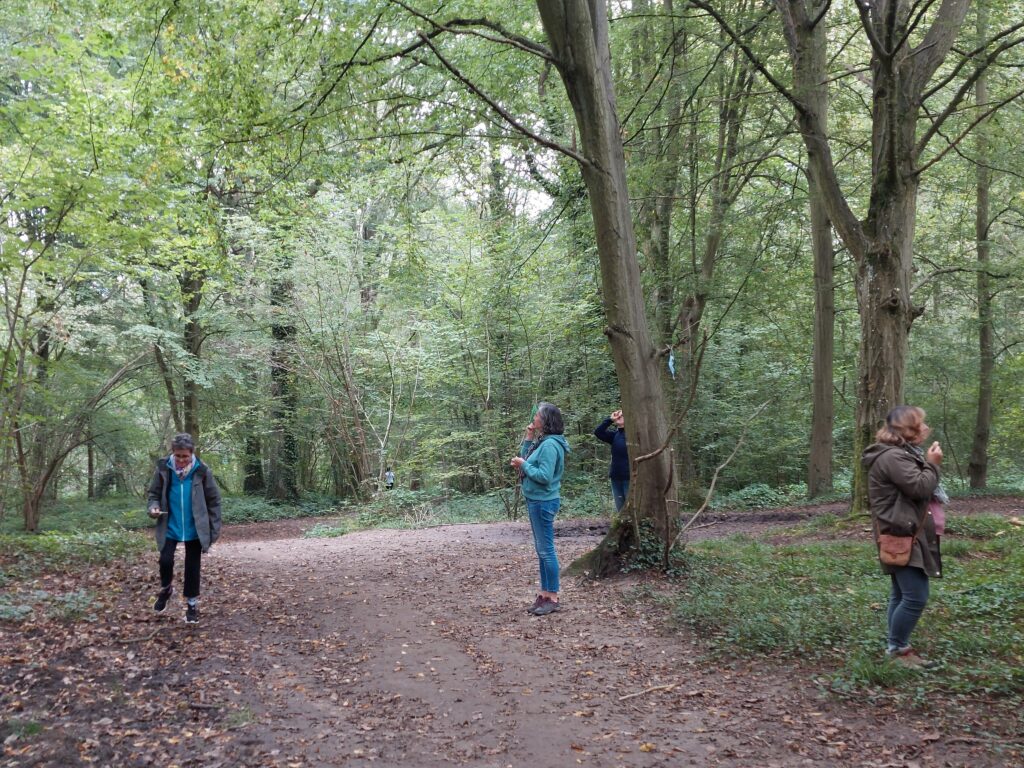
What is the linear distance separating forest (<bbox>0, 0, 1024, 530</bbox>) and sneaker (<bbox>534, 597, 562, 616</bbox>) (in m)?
1.67

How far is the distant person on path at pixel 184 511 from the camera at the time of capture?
6539 millimetres

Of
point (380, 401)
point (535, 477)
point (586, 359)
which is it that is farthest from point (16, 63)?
point (535, 477)

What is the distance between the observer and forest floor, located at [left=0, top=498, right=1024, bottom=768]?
3.88m

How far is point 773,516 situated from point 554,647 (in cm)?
919

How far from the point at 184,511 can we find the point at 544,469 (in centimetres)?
346

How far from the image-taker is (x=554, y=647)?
5.80m

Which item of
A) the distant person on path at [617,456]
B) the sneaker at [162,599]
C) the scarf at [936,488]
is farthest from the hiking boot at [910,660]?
the sneaker at [162,599]

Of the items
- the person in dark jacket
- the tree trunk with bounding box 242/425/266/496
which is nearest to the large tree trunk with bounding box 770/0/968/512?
the person in dark jacket

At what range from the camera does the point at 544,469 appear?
638cm

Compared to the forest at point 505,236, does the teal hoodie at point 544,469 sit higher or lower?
lower

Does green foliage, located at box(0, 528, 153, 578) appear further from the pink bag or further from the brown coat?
the pink bag

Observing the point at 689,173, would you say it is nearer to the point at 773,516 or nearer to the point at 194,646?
the point at 773,516

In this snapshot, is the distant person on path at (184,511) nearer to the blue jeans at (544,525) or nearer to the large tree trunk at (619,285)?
the blue jeans at (544,525)

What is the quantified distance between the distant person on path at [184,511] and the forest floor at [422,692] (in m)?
0.53
